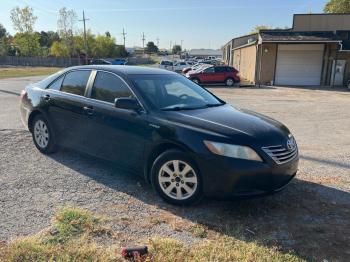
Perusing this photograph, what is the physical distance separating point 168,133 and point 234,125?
770 millimetres

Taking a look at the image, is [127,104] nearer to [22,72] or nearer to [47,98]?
[47,98]

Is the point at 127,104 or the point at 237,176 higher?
the point at 127,104

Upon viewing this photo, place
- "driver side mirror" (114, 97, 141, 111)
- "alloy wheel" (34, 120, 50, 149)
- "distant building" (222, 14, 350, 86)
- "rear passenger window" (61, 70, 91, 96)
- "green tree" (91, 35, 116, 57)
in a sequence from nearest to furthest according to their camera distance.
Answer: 1. "driver side mirror" (114, 97, 141, 111)
2. "rear passenger window" (61, 70, 91, 96)
3. "alloy wheel" (34, 120, 50, 149)
4. "distant building" (222, 14, 350, 86)
5. "green tree" (91, 35, 116, 57)

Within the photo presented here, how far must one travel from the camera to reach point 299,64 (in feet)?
83.4

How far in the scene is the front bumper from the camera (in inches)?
144

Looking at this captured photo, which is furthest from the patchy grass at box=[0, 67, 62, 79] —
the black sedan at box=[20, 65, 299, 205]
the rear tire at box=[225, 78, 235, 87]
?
the black sedan at box=[20, 65, 299, 205]

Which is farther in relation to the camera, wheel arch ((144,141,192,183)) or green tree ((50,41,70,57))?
green tree ((50,41,70,57))

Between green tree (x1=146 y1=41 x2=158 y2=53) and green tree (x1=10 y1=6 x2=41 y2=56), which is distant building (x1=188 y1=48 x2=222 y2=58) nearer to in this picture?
green tree (x1=146 y1=41 x2=158 y2=53)

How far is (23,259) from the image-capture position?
9.73 feet

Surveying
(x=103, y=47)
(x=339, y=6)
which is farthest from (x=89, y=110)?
(x=103, y=47)

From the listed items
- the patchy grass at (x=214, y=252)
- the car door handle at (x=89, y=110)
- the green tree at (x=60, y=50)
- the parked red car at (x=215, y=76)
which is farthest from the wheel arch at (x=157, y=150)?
the green tree at (x=60, y=50)

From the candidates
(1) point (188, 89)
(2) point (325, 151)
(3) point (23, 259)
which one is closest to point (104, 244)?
(3) point (23, 259)

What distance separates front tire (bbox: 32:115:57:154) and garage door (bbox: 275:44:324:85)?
2247 centimetres

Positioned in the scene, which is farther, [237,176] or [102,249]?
[237,176]
